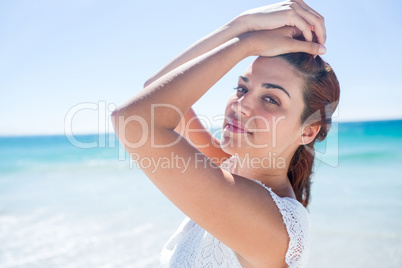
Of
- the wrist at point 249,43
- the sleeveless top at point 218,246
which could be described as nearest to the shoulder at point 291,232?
the sleeveless top at point 218,246

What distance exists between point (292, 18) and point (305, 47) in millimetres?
179

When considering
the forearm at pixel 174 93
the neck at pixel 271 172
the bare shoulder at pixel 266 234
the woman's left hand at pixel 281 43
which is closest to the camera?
the forearm at pixel 174 93

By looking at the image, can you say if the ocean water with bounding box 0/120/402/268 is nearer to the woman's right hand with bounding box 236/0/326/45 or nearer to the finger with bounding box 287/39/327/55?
the finger with bounding box 287/39/327/55

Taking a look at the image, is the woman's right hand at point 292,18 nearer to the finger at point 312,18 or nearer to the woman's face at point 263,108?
the finger at point 312,18

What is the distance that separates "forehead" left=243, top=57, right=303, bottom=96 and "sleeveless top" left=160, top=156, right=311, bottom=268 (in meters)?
0.63

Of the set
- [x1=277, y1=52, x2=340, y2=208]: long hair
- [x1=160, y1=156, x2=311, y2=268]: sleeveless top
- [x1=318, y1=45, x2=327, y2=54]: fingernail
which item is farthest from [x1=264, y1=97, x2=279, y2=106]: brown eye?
[x1=160, y1=156, x2=311, y2=268]: sleeveless top

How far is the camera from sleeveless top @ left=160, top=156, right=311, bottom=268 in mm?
1573

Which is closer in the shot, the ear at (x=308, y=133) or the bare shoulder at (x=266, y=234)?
the bare shoulder at (x=266, y=234)

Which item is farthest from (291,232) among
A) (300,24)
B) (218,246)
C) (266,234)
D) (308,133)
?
(300,24)

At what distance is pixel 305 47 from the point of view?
1.69 meters

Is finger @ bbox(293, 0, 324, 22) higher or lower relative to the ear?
higher

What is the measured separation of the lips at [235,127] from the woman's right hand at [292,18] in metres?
0.55

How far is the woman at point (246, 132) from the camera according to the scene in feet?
4.16

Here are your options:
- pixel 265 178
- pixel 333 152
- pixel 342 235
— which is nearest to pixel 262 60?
pixel 265 178
